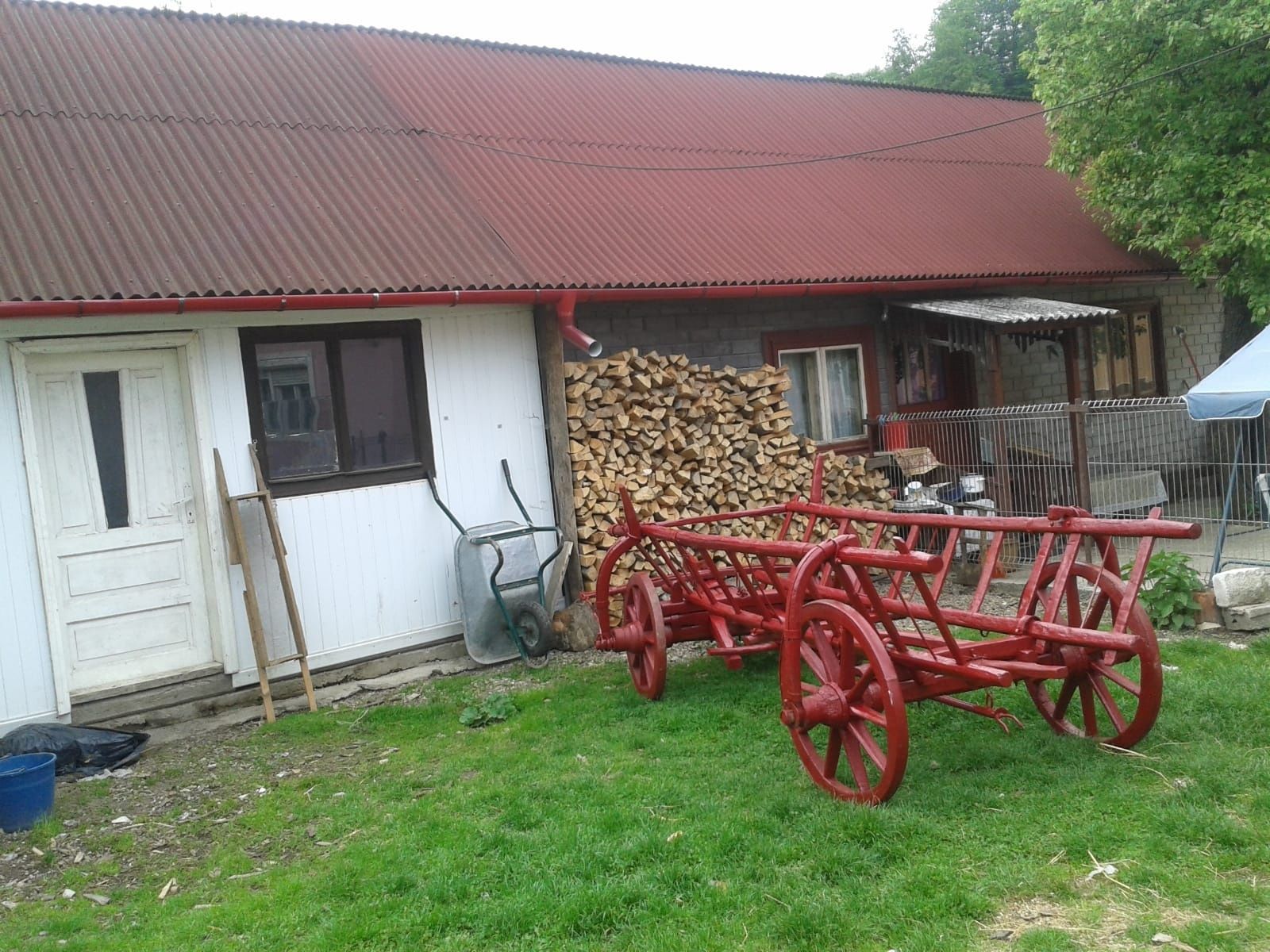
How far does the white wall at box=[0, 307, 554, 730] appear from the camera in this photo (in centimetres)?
694

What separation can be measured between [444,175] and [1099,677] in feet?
22.9

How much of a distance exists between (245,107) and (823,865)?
319 inches

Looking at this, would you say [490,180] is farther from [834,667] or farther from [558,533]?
[834,667]

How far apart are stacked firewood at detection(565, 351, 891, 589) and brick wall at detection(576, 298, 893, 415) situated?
0.46 m

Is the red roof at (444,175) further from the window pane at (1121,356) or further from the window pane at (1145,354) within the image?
the window pane at (1145,354)

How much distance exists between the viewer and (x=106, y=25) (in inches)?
401

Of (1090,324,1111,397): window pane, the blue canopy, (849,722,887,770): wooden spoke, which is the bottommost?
(849,722,887,770): wooden spoke

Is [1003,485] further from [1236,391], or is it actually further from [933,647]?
[933,647]

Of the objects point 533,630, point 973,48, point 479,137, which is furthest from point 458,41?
point 973,48

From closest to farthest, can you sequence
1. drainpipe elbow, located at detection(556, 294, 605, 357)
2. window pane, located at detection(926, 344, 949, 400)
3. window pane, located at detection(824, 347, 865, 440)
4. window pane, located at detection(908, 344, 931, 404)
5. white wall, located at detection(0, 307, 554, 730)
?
white wall, located at detection(0, 307, 554, 730), drainpipe elbow, located at detection(556, 294, 605, 357), window pane, located at detection(824, 347, 865, 440), window pane, located at detection(908, 344, 931, 404), window pane, located at detection(926, 344, 949, 400)

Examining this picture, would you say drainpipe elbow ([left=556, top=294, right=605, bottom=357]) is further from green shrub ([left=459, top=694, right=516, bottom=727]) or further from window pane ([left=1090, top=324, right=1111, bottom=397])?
window pane ([left=1090, top=324, right=1111, bottom=397])

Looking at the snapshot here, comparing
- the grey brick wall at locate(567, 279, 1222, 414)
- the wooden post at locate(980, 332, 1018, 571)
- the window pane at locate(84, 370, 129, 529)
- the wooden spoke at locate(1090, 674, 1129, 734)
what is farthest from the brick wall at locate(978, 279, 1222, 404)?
the window pane at locate(84, 370, 129, 529)

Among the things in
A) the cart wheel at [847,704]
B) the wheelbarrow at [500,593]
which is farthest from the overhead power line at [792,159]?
the cart wheel at [847,704]

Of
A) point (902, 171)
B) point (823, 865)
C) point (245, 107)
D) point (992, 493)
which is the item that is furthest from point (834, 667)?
point (902, 171)
